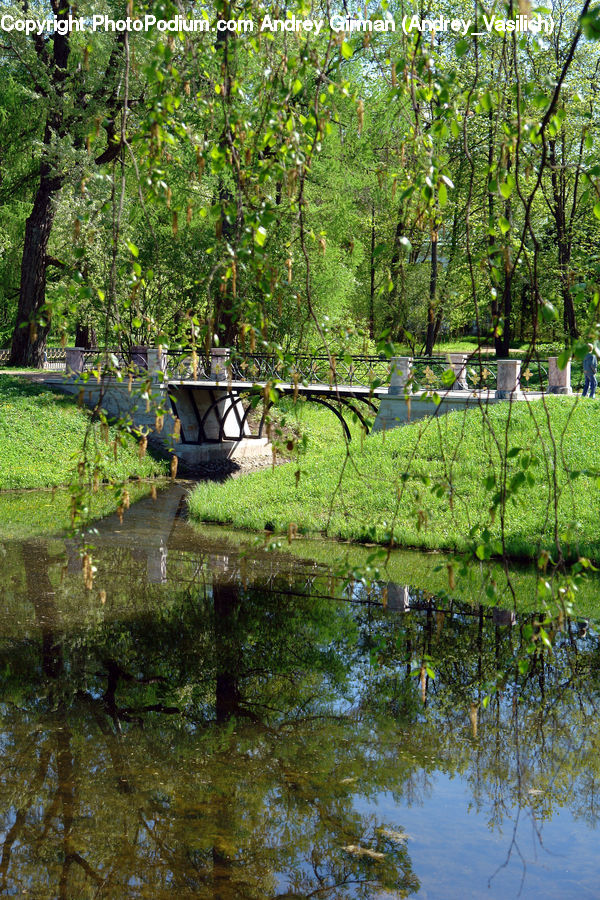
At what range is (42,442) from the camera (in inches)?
950

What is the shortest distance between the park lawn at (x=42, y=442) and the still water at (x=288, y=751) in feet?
33.2

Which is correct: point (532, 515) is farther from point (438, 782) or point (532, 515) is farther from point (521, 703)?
point (438, 782)

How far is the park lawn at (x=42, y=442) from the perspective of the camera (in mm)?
22391

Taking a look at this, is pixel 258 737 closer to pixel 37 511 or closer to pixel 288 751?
pixel 288 751

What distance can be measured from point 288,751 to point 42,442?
17.8m

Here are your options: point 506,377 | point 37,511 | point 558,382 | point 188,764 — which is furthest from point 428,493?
point 188,764

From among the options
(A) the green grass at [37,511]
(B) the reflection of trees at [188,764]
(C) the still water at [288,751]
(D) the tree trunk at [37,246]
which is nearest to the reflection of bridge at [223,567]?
(C) the still water at [288,751]

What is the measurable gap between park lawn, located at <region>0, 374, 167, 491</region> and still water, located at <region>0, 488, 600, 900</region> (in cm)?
1011

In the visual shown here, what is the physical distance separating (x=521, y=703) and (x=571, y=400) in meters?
13.8

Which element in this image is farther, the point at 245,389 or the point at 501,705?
the point at 245,389

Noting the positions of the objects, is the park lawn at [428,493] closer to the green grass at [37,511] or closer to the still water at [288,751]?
the green grass at [37,511]

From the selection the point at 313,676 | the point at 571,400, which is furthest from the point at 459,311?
the point at 313,676

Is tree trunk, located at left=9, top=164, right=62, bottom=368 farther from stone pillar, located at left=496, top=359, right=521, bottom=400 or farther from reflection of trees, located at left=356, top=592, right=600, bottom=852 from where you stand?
reflection of trees, located at left=356, top=592, right=600, bottom=852

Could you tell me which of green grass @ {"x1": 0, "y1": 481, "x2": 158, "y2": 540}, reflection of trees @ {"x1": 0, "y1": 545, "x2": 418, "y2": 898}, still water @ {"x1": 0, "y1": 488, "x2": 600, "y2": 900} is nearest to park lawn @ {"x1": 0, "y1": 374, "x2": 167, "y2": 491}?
green grass @ {"x1": 0, "y1": 481, "x2": 158, "y2": 540}
